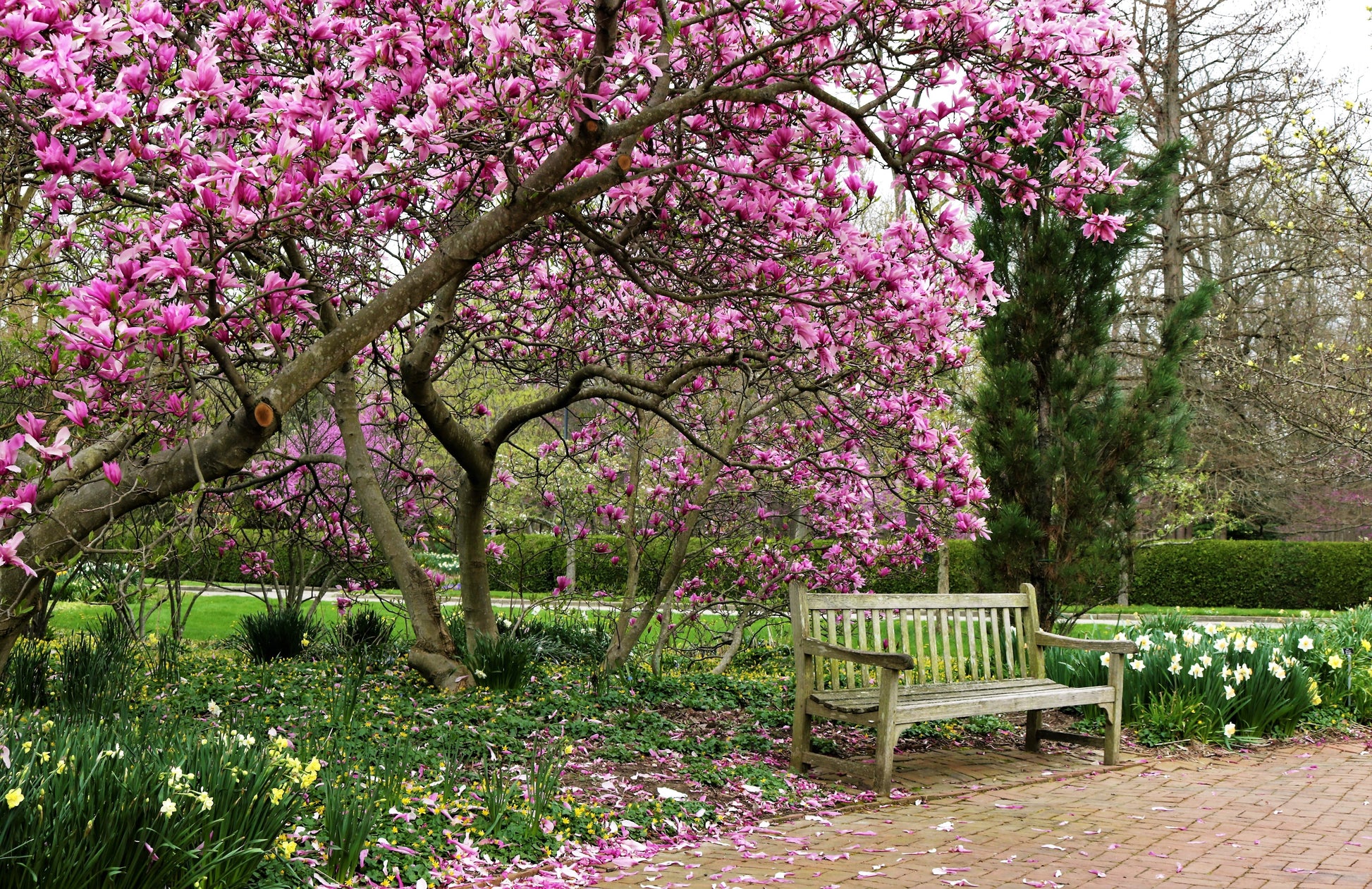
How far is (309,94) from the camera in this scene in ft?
11.1

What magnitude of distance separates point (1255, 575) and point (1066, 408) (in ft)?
45.4

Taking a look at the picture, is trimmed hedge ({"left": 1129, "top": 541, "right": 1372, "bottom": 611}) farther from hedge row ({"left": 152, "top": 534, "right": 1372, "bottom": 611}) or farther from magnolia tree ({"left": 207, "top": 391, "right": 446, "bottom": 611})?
magnolia tree ({"left": 207, "top": 391, "right": 446, "bottom": 611})

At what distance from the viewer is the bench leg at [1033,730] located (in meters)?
6.42

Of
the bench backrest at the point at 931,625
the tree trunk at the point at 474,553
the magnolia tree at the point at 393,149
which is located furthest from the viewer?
the tree trunk at the point at 474,553

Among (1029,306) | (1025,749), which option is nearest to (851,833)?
(1025,749)

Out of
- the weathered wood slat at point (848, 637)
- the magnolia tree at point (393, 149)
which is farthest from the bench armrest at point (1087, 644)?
the magnolia tree at point (393, 149)

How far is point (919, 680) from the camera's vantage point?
20.2ft

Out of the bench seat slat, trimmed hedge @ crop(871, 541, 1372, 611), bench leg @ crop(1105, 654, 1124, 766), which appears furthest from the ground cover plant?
trimmed hedge @ crop(871, 541, 1372, 611)

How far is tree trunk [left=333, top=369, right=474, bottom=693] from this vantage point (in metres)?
6.39

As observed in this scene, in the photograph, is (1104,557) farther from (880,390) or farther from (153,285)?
(153,285)

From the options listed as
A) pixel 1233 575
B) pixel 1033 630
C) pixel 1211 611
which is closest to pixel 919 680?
pixel 1033 630

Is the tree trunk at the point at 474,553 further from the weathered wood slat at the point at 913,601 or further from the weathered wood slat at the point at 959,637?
the weathered wood slat at the point at 959,637

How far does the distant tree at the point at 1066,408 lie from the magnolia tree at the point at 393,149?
306 centimetres

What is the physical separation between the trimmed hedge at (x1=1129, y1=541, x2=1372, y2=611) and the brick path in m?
14.5
